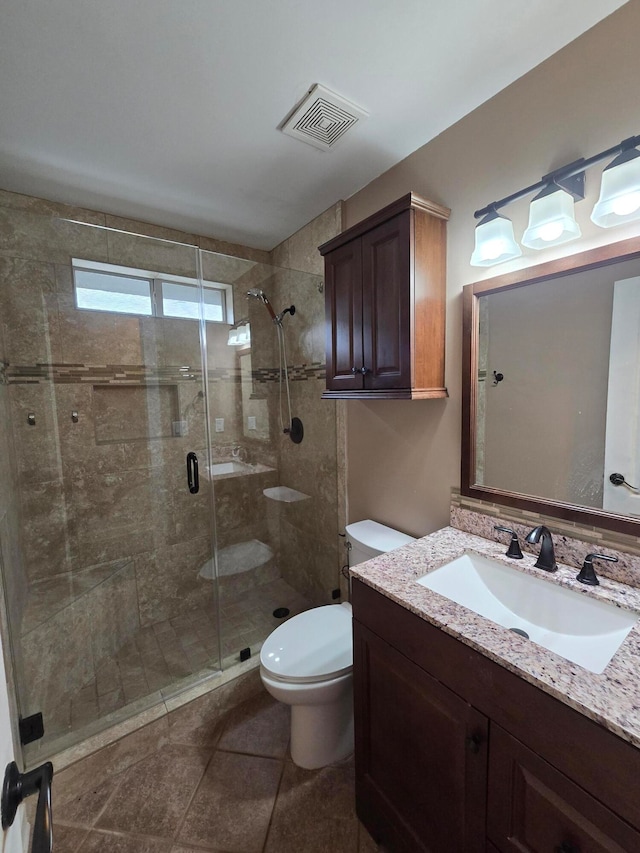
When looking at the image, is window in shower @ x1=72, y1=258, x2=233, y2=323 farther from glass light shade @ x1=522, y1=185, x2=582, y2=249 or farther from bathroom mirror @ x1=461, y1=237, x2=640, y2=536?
glass light shade @ x1=522, y1=185, x2=582, y2=249

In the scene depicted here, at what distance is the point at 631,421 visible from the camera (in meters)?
1.06

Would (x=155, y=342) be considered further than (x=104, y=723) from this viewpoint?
Yes

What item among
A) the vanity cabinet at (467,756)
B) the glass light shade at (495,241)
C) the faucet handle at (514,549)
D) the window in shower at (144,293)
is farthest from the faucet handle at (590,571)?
the window in shower at (144,293)

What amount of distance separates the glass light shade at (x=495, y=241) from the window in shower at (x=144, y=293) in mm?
1588

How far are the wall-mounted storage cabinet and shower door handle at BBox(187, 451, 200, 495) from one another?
4.07 feet

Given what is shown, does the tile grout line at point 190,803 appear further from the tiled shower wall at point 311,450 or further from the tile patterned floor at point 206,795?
the tiled shower wall at point 311,450

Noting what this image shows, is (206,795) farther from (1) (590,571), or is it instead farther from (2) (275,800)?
(1) (590,571)

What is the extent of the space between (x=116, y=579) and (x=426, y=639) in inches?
78.3

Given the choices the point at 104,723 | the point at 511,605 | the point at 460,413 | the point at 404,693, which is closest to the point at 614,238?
the point at 460,413

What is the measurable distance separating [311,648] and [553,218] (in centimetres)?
174

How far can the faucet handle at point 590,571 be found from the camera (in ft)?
3.48

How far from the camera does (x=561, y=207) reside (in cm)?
109

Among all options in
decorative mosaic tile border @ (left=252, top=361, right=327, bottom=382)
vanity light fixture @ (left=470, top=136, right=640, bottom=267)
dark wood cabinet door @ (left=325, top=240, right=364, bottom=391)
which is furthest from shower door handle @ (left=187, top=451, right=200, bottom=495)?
vanity light fixture @ (left=470, top=136, right=640, bottom=267)

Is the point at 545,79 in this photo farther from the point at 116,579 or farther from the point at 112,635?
the point at 112,635
